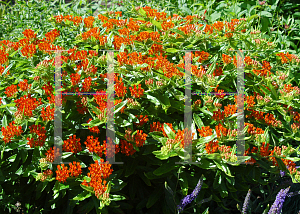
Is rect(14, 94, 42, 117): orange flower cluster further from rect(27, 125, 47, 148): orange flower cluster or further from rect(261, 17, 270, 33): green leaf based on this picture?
rect(261, 17, 270, 33): green leaf

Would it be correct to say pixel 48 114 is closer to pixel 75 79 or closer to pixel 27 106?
pixel 27 106

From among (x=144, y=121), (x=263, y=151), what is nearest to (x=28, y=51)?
(x=144, y=121)

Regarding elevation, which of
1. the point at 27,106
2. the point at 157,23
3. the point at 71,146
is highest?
the point at 157,23

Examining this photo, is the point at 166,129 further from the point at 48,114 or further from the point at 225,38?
the point at 225,38

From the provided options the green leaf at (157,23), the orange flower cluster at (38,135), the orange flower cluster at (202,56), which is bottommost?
the orange flower cluster at (38,135)

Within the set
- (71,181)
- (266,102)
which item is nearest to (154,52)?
(266,102)

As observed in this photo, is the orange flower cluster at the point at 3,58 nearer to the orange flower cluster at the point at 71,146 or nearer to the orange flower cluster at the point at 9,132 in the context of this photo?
the orange flower cluster at the point at 9,132

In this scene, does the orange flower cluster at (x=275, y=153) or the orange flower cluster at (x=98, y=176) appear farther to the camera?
the orange flower cluster at (x=275, y=153)

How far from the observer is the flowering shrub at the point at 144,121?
67.0 inches

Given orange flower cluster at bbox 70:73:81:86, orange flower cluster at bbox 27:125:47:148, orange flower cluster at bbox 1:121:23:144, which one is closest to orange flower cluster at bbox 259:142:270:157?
orange flower cluster at bbox 70:73:81:86

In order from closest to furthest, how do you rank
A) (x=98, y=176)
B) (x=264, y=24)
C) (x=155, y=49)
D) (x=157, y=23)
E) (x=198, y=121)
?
(x=98, y=176) < (x=198, y=121) < (x=155, y=49) < (x=157, y=23) < (x=264, y=24)

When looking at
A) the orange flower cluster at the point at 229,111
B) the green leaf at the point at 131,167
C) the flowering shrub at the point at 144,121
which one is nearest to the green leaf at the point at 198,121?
the flowering shrub at the point at 144,121

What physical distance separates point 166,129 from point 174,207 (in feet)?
2.03

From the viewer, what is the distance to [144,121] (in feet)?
6.10
